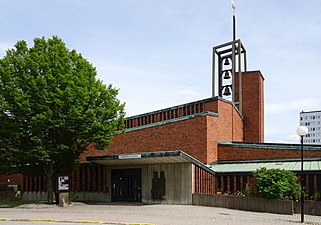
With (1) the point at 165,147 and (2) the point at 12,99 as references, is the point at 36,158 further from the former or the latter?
(1) the point at 165,147

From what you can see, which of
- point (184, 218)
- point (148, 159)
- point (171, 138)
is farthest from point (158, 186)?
point (184, 218)

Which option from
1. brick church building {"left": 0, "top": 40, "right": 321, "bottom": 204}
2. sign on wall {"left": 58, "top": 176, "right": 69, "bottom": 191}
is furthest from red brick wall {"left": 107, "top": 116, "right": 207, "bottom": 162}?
sign on wall {"left": 58, "top": 176, "right": 69, "bottom": 191}

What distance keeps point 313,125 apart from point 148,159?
157476mm

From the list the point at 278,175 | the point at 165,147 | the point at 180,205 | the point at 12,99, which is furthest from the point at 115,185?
the point at 278,175

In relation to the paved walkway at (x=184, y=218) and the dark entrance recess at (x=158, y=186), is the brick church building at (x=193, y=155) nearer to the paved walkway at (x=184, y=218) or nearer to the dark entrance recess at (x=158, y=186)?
the dark entrance recess at (x=158, y=186)

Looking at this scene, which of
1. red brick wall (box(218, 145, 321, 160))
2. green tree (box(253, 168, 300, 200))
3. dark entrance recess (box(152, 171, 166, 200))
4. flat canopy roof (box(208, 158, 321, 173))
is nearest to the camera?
green tree (box(253, 168, 300, 200))

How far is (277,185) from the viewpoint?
73.3 ft

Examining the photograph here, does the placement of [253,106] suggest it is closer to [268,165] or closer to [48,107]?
[268,165]

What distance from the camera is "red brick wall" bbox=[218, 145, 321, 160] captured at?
1119 inches

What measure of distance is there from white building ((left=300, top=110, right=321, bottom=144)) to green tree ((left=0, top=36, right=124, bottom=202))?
154 m

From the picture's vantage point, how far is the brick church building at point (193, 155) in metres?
27.5

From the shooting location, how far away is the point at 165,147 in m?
33.6

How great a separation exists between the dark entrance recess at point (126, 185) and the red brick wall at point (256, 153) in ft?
18.9

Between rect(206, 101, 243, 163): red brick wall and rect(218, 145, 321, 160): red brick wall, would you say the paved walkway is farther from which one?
rect(206, 101, 243, 163): red brick wall
